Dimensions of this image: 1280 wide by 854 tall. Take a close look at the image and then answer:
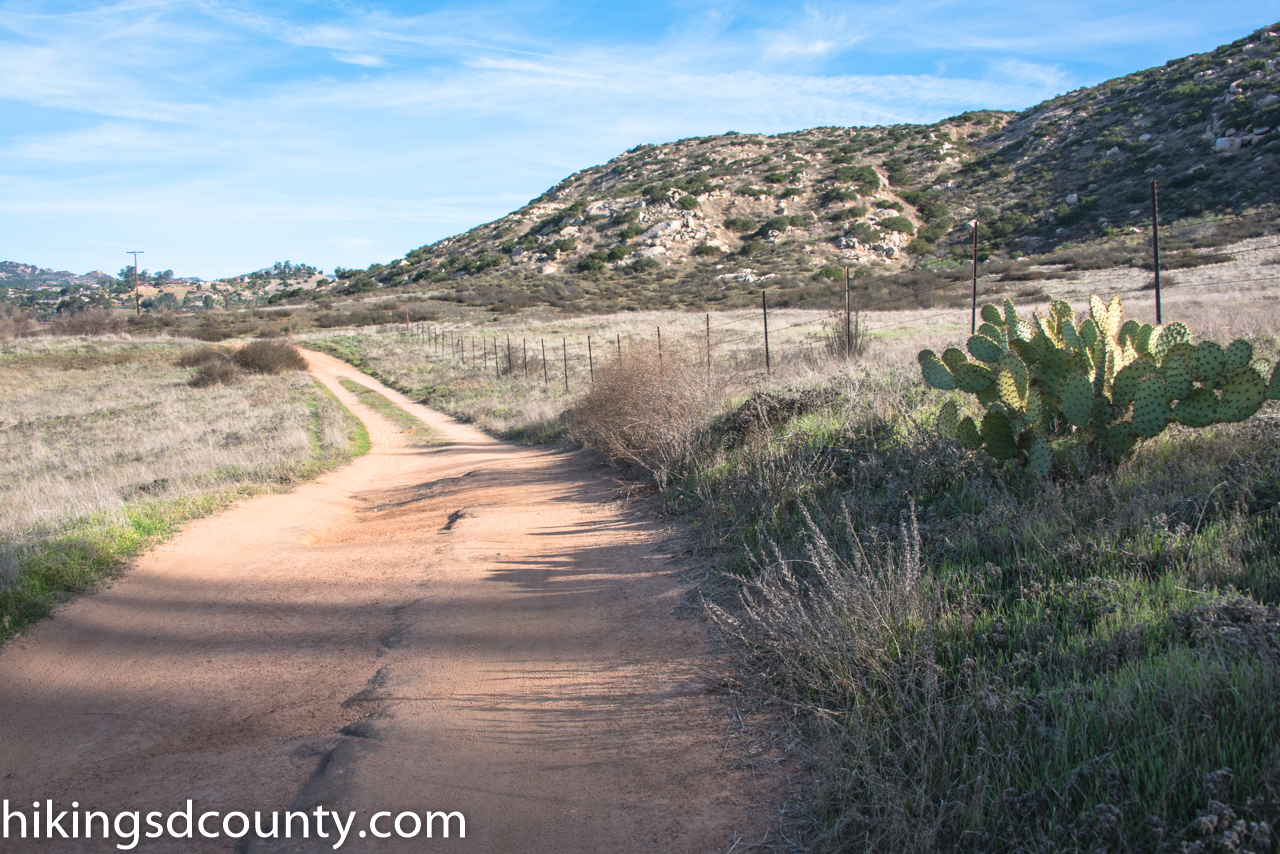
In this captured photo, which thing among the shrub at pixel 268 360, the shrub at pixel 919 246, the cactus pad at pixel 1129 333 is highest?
the shrub at pixel 919 246

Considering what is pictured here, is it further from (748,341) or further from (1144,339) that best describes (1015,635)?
(748,341)

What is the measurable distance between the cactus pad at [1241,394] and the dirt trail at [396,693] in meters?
3.73

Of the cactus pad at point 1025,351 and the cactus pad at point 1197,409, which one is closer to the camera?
the cactus pad at point 1197,409

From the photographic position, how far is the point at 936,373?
6.17m

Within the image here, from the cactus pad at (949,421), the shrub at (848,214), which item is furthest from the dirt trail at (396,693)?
the shrub at (848,214)

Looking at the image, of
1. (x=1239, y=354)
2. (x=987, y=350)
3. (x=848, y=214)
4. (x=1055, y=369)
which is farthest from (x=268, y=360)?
(x=848, y=214)

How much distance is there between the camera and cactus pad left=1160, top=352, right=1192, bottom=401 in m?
4.83

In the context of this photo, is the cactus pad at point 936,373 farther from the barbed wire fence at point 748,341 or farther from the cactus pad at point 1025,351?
the barbed wire fence at point 748,341

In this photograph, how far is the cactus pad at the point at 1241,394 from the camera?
4.64 meters

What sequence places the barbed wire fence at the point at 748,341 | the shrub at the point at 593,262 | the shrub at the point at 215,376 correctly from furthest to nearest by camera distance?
the shrub at the point at 593,262 < the shrub at the point at 215,376 < the barbed wire fence at the point at 748,341

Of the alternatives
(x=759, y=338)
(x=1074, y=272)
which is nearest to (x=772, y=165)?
(x=1074, y=272)

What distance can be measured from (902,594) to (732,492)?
3582 mm

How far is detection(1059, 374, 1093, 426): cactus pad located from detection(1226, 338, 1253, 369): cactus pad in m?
0.82

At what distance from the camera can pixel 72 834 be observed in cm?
328
